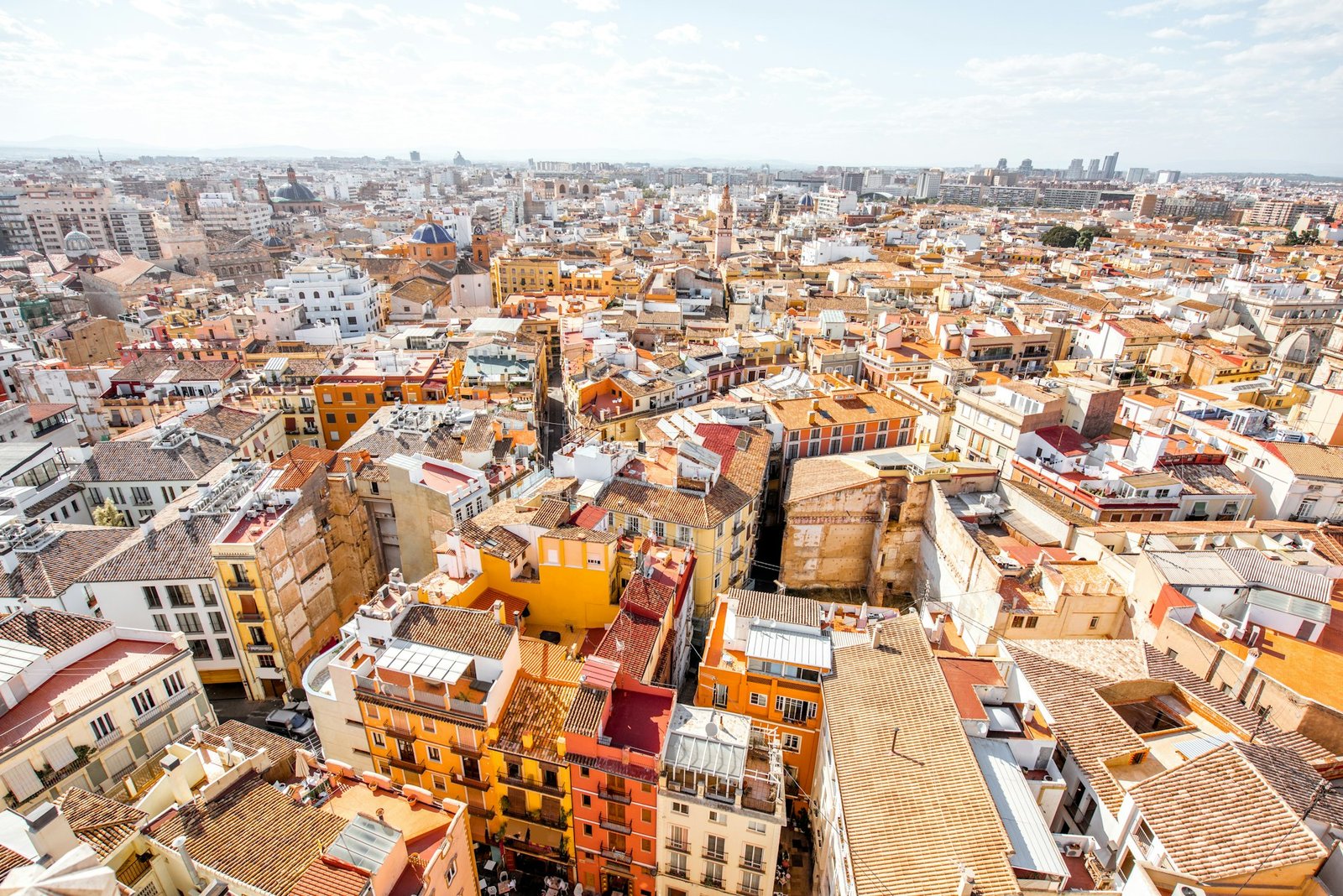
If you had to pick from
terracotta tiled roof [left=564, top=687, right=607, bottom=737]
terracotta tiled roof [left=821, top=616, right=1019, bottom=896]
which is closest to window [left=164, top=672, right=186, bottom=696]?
terracotta tiled roof [left=564, top=687, right=607, bottom=737]

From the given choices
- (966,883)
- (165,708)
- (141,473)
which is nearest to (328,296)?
(141,473)

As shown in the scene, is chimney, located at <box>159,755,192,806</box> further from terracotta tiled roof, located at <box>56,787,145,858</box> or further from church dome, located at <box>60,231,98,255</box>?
church dome, located at <box>60,231,98,255</box>

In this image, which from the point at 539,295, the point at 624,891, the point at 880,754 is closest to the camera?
the point at 880,754

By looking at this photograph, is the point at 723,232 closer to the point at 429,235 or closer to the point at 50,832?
the point at 429,235

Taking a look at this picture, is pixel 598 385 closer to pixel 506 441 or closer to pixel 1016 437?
pixel 506 441

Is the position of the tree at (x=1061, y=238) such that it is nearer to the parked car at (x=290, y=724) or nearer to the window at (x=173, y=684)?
the parked car at (x=290, y=724)

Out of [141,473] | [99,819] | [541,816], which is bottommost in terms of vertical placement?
[541,816]

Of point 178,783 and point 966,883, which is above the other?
point 966,883

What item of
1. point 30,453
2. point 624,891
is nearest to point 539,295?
point 30,453
